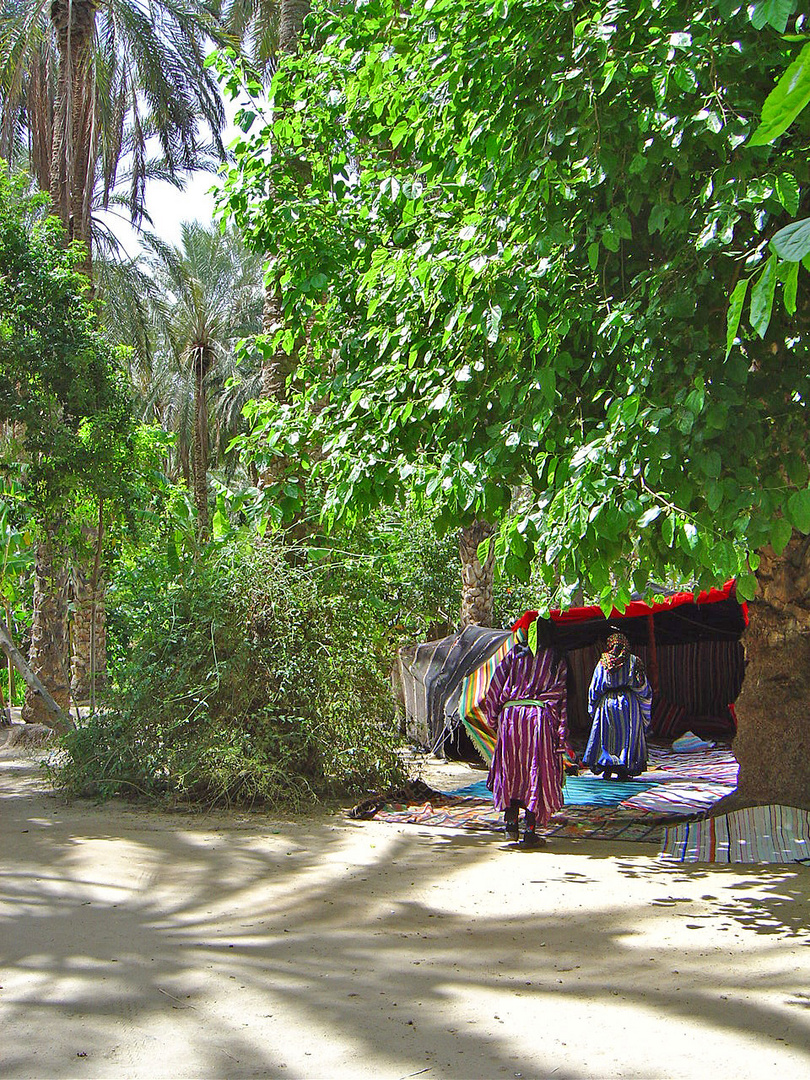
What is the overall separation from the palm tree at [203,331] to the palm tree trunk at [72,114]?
34.6ft

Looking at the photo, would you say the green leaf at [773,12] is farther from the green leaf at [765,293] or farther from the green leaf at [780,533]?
the green leaf at [780,533]

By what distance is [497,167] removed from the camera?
512 centimetres

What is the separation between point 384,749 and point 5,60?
42.1ft

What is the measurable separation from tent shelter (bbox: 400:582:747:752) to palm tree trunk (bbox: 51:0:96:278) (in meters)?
8.14

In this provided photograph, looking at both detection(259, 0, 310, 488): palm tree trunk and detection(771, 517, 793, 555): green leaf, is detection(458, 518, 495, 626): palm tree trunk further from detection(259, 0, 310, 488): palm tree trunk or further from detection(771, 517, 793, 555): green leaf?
detection(771, 517, 793, 555): green leaf

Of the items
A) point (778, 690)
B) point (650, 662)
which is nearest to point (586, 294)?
point (778, 690)

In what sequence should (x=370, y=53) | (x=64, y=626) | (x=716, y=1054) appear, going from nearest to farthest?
(x=716, y=1054) < (x=370, y=53) < (x=64, y=626)

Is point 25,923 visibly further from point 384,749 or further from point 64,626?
point 64,626

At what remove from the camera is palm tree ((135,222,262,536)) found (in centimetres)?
2756

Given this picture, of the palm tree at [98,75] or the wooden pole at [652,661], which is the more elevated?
the palm tree at [98,75]

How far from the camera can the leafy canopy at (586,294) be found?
14.0 feet

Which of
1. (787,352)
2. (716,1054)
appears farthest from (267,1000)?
(787,352)

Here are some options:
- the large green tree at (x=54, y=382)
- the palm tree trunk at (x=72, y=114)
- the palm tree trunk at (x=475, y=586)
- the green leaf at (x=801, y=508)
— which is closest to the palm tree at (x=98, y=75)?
the palm tree trunk at (x=72, y=114)

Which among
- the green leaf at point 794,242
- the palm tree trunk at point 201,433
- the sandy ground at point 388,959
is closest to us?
the green leaf at point 794,242
